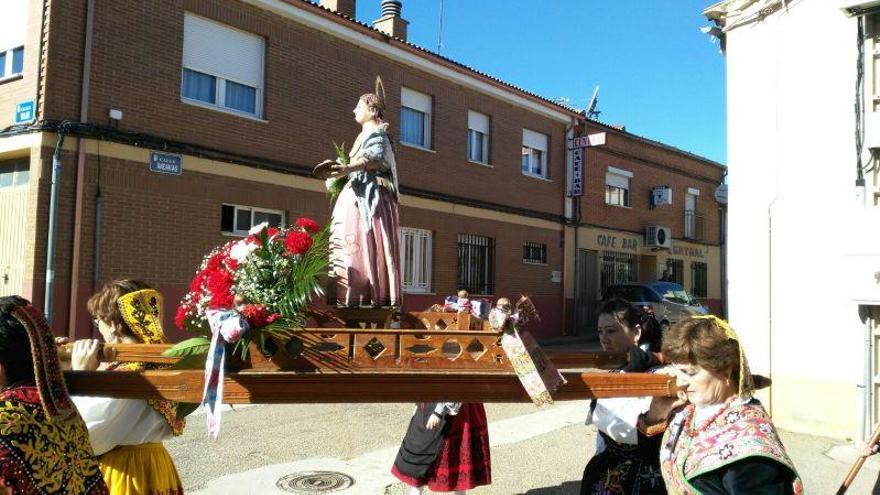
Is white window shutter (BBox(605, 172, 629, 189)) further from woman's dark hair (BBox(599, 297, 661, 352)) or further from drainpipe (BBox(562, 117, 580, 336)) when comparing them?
woman's dark hair (BBox(599, 297, 661, 352))

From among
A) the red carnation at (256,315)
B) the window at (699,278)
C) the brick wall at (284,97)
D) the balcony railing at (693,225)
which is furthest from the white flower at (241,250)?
the window at (699,278)

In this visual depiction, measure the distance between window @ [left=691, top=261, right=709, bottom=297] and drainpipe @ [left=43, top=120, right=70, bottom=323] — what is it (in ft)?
70.1

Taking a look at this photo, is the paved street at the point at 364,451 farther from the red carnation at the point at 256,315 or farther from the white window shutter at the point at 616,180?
the white window shutter at the point at 616,180

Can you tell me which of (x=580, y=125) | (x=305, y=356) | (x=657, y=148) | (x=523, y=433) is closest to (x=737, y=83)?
(x=523, y=433)

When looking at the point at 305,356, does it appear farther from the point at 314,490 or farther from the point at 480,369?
the point at 314,490

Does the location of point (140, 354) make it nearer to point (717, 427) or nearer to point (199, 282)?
point (199, 282)

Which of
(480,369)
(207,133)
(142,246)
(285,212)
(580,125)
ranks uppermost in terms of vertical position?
(580,125)

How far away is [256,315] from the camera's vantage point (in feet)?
7.59

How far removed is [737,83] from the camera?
7.96 m

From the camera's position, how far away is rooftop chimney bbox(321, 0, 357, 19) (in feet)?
47.3

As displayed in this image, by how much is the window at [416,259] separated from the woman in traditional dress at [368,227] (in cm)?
1061

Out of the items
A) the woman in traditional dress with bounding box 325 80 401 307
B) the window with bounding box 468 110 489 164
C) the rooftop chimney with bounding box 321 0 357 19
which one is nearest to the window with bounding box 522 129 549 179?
the window with bounding box 468 110 489 164

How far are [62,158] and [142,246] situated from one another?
168 cm

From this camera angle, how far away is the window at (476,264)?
53.1ft
